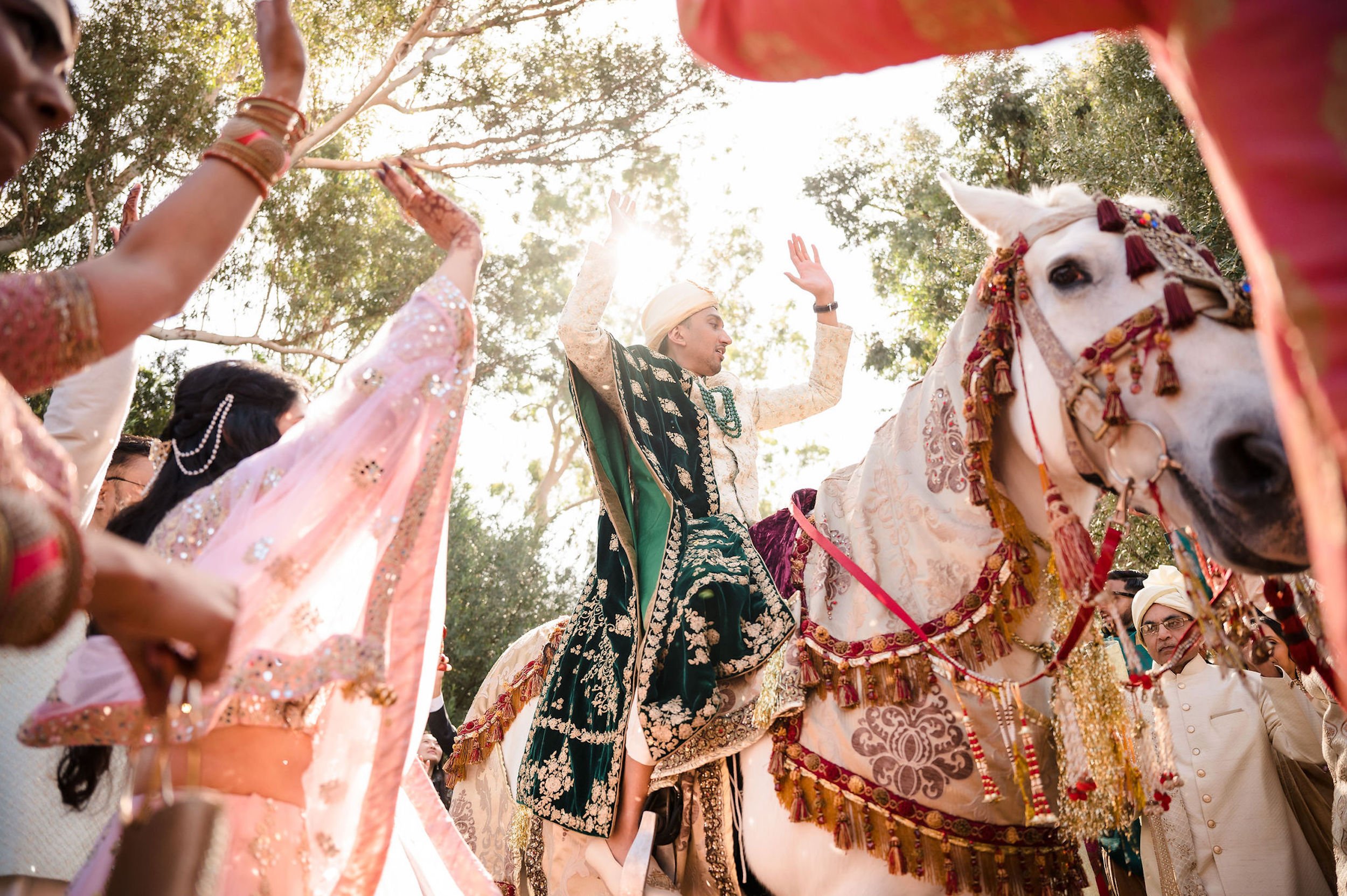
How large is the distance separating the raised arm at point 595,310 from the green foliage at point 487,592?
366 inches

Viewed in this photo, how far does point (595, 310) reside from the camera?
396 centimetres

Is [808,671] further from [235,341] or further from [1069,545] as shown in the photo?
[235,341]

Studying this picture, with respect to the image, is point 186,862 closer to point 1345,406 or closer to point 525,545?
point 1345,406

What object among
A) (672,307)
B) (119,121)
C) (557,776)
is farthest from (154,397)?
A: (557,776)

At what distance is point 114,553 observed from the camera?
3.53 ft

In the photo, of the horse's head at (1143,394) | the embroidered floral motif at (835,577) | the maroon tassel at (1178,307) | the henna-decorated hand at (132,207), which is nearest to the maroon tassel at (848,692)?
the embroidered floral motif at (835,577)

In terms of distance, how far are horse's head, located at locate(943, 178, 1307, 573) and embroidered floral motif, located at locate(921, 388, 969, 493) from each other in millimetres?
166

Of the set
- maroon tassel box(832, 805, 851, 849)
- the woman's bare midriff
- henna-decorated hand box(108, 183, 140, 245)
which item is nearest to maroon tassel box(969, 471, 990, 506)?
maroon tassel box(832, 805, 851, 849)

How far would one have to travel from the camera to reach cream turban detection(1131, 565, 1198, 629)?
16.6 feet

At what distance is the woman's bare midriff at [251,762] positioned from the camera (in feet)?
6.52

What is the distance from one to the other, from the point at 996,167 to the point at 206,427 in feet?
42.3

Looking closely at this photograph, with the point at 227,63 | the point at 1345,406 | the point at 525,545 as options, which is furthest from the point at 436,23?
the point at 1345,406

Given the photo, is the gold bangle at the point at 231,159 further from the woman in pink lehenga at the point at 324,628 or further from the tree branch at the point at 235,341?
the tree branch at the point at 235,341

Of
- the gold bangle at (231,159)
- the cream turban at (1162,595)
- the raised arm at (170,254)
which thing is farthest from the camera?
the cream turban at (1162,595)
